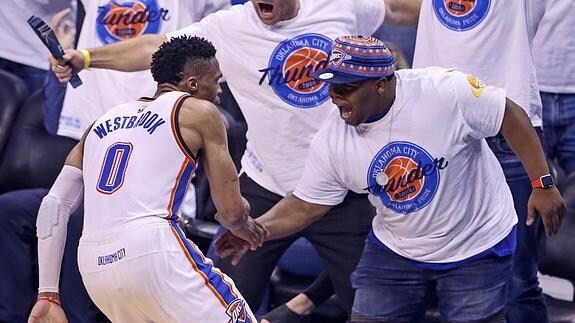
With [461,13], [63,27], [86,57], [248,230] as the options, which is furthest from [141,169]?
[63,27]

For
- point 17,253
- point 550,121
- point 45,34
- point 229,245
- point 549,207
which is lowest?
point 17,253

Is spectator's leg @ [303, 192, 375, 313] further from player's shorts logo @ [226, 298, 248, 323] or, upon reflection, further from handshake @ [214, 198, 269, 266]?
player's shorts logo @ [226, 298, 248, 323]

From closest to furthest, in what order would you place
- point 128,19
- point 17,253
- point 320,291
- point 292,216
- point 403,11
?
1. point 292,216
2. point 403,11
3. point 320,291
4. point 17,253
5. point 128,19

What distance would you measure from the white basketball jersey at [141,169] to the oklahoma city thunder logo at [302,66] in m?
1.05

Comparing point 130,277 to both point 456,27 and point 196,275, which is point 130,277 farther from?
point 456,27

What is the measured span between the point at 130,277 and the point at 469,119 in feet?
4.58

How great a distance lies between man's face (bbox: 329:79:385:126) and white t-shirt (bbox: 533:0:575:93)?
5.30ft

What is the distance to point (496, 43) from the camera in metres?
5.62

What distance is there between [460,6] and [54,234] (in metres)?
1.92

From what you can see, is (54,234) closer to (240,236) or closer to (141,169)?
(141,169)

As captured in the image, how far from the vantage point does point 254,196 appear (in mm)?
6027

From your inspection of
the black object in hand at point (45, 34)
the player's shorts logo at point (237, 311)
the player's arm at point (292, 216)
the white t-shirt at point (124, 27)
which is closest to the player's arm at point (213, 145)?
the player's shorts logo at point (237, 311)

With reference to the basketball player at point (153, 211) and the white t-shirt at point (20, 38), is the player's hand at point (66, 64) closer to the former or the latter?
the basketball player at point (153, 211)

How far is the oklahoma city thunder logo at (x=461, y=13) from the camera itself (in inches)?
222
